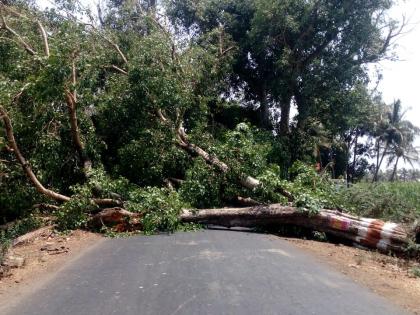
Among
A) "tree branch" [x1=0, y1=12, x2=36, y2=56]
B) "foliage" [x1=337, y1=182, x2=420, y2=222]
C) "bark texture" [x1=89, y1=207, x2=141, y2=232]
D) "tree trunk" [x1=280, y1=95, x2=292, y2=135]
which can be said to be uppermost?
"tree branch" [x1=0, y1=12, x2=36, y2=56]

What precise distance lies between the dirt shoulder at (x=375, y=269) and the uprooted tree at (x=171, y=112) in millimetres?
521

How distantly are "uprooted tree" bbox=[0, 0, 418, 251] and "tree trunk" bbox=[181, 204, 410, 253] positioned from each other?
2cm

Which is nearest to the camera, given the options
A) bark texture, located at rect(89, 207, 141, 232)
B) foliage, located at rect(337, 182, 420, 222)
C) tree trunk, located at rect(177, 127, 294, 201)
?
foliage, located at rect(337, 182, 420, 222)

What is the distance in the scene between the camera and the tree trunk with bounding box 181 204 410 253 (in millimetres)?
8188

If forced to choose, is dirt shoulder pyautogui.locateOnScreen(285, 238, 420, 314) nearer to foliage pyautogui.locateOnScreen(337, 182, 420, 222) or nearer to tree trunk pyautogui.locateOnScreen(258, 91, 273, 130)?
foliage pyautogui.locateOnScreen(337, 182, 420, 222)

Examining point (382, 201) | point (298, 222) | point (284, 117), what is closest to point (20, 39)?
point (298, 222)

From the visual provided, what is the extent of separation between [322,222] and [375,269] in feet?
7.73

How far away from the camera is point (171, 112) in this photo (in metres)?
13.1

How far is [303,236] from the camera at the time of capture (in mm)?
9594

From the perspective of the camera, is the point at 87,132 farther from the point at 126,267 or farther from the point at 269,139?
the point at 269,139

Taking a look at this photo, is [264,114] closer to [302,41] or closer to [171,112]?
[302,41]

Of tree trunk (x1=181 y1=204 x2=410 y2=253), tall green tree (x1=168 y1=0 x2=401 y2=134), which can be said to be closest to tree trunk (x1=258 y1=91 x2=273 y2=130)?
tall green tree (x1=168 y1=0 x2=401 y2=134)

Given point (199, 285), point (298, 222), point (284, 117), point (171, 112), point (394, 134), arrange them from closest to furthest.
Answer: point (199, 285) < point (298, 222) < point (171, 112) < point (284, 117) < point (394, 134)

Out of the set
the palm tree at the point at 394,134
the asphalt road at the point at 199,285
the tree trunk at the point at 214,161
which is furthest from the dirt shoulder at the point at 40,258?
the palm tree at the point at 394,134
